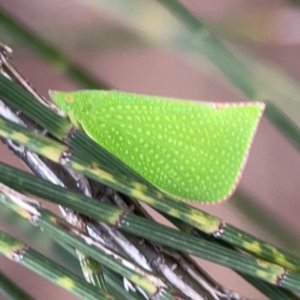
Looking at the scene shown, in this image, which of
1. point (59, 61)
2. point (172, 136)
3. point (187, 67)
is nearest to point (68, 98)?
point (172, 136)

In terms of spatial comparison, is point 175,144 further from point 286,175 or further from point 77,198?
point 286,175

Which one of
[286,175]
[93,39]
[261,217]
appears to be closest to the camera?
[261,217]

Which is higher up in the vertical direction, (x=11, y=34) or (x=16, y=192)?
(x=11, y=34)


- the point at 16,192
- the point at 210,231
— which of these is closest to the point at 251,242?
the point at 210,231

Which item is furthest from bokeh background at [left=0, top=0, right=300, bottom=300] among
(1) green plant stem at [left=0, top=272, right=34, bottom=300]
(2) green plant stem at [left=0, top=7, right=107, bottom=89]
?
(1) green plant stem at [left=0, top=272, right=34, bottom=300]

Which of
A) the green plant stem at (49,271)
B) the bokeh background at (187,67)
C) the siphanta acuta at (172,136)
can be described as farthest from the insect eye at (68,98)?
the bokeh background at (187,67)

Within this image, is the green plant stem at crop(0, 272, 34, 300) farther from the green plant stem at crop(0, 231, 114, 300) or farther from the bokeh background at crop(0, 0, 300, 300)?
the bokeh background at crop(0, 0, 300, 300)

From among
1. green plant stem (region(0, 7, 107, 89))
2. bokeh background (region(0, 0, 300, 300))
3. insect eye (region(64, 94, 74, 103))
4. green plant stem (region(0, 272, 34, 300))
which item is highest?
bokeh background (region(0, 0, 300, 300))

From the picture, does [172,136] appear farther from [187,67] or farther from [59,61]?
[187,67]
